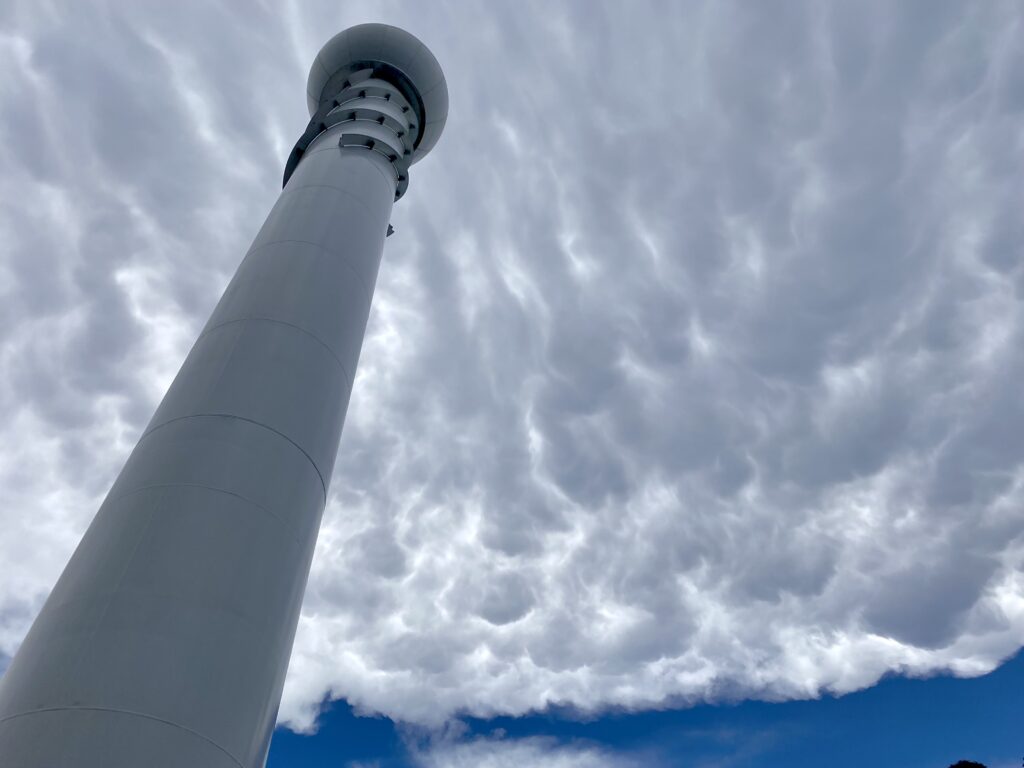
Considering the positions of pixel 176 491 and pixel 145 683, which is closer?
pixel 145 683

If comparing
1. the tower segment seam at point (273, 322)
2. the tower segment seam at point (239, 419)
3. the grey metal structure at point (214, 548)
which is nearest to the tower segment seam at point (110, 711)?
the grey metal structure at point (214, 548)

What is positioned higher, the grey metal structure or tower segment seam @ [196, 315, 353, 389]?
tower segment seam @ [196, 315, 353, 389]

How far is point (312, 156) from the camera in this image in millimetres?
23953

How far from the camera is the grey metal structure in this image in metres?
9.59

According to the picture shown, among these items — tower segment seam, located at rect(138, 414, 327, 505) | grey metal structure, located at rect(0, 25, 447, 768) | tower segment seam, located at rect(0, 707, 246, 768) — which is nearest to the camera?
tower segment seam, located at rect(0, 707, 246, 768)

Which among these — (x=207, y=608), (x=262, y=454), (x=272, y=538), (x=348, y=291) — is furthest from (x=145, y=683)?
(x=348, y=291)

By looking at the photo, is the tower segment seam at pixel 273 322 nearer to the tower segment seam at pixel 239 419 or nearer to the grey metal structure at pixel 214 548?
the grey metal structure at pixel 214 548

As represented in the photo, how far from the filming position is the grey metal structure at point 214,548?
31.4 ft

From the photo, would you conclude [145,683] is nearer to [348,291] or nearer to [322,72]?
[348,291]

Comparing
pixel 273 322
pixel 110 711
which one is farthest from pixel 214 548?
pixel 273 322

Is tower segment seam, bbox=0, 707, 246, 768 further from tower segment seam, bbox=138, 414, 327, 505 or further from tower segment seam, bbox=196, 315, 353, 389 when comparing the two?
tower segment seam, bbox=196, 315, 353, 389

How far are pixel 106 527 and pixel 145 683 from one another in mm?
3344

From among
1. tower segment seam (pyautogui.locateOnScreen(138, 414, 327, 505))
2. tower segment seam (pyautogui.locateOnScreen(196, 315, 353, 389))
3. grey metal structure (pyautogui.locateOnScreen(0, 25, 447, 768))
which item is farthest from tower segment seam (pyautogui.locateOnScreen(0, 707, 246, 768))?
tower segment seam (pyautogui.locateOnScreen(196, 315, 353, 389))

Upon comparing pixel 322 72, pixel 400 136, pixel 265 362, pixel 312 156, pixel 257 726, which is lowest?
pixel 257 726
